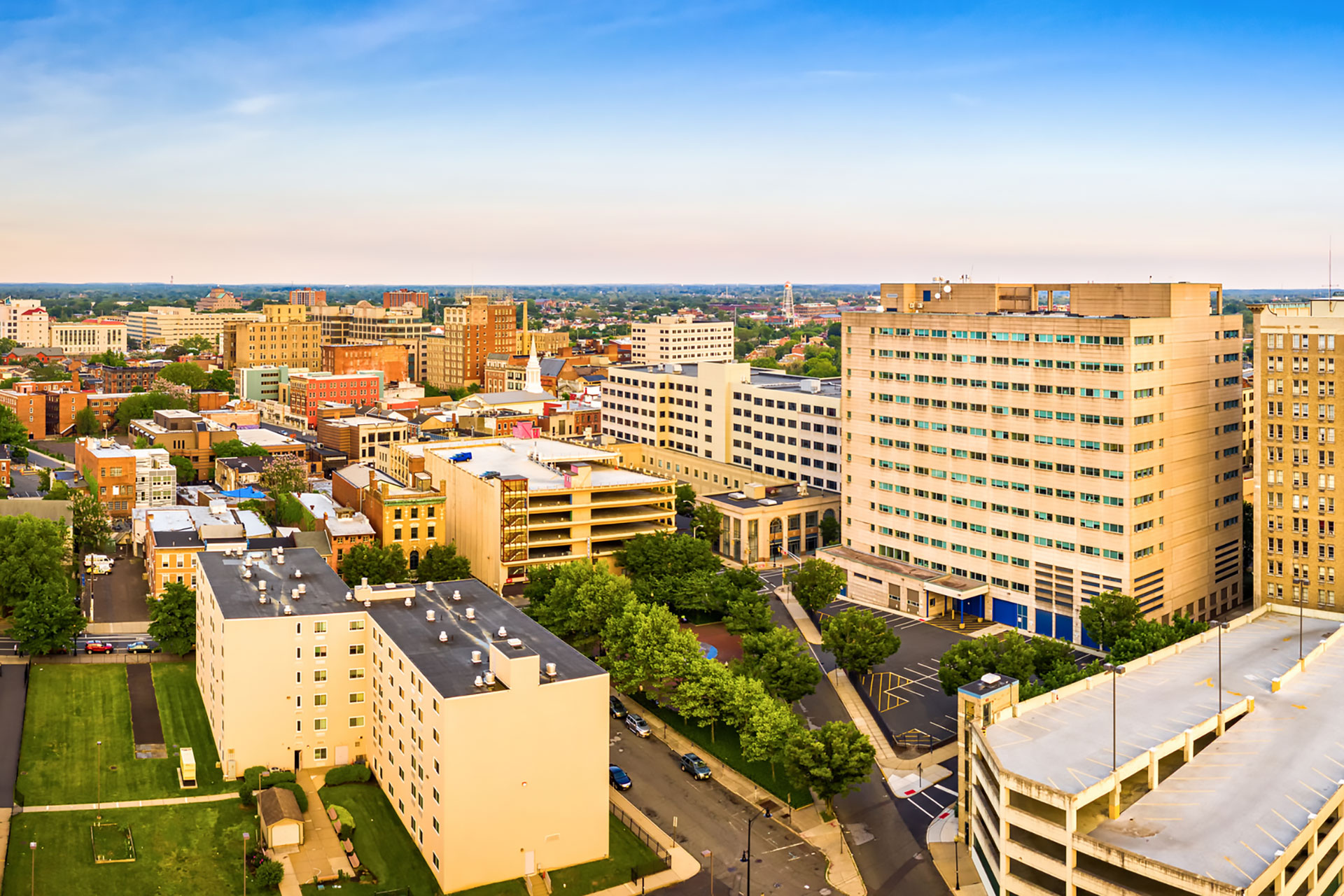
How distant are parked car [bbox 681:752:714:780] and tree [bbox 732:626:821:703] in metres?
7.87

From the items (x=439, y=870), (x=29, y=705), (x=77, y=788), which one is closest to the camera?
(x=439, y=870)

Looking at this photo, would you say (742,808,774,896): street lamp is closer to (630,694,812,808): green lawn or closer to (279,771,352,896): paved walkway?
(630,694,812,808): green lawn

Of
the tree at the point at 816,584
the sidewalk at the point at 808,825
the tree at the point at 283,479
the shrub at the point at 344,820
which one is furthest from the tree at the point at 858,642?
the tree at the point at 283,479

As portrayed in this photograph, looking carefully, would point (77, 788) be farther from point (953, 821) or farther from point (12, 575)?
point (953, 821)

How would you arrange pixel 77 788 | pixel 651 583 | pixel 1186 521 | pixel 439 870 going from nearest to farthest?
1. pixel 439 870
2. pixel 77 788
3. pixel 1186 521
4. pixel 651 583

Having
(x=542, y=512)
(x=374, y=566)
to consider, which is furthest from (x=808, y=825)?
(x=374, y=566)

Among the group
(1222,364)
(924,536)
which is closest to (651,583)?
(924,536)

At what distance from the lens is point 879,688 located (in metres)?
97.6

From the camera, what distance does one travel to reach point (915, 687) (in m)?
97.8

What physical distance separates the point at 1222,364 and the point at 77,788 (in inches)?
4017

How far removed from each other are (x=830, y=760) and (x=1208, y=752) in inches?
841

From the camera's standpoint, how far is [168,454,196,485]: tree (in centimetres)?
18962

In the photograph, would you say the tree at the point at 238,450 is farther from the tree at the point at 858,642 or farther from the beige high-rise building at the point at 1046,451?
the tree at the point at 858,642

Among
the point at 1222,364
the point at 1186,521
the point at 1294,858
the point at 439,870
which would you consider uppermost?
the point at 1222,364
